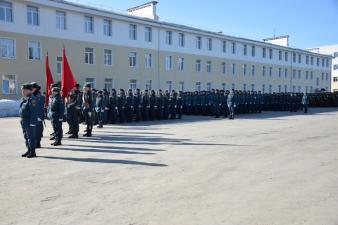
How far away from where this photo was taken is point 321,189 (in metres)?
5.51

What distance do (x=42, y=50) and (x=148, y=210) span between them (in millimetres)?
22806

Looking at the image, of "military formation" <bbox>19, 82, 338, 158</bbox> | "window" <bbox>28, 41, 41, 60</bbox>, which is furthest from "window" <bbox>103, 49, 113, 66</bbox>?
"military formation" <bbox>19, 82, 338, 158</bbox>

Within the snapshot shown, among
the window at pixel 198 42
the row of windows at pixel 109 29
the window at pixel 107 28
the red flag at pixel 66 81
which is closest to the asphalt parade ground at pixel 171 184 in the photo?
the red flag at pixel 66 81

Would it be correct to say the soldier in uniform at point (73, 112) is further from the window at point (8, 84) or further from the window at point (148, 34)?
the window at point (148, 34)

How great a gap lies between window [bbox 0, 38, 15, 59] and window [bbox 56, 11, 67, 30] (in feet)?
12.0

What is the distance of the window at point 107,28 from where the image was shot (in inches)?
1129

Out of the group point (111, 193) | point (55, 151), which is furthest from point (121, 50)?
point (111, 193)

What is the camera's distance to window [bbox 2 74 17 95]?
917 inches

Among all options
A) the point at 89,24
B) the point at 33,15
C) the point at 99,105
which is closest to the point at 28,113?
the point at 99,105

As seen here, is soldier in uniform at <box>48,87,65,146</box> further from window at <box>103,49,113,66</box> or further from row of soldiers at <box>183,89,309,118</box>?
window at <box>103,49,113,66</box>

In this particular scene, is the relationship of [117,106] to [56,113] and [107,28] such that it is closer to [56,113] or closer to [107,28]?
[56,113]

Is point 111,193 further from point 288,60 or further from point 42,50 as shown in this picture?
point 288,60

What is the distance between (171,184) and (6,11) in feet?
71.7

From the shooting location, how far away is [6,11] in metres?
23.1
